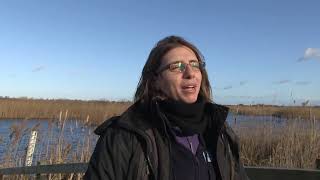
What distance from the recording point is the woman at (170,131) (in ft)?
7.45

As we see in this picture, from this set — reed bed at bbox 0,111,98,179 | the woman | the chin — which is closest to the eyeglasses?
the woman

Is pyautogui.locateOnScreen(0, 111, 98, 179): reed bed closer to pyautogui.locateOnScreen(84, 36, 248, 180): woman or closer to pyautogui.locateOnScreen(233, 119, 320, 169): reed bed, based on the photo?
pyautogui.locateOnScreen(233, 119, 320, 169): reed bed

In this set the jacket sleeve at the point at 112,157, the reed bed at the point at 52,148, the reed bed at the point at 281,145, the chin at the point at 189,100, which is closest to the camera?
the jacket sleeve at the point at 112,157

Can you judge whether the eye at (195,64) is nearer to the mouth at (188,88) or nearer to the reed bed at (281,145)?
the mouth at (188,88)

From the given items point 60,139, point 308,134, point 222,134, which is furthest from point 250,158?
point 222,134

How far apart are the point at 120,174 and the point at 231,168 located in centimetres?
67

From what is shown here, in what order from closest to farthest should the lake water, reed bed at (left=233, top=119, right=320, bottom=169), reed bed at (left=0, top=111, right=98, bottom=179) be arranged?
reed bed at (left=233, top=119, right=320, bottom=169)
reed bed at (left=0, top=111, right=98, bottom=179)
the lake water

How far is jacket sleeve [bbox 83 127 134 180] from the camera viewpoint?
2252 millimetres

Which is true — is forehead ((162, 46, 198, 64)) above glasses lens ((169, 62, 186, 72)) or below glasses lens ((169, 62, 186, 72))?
above

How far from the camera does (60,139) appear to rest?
27.1 feet

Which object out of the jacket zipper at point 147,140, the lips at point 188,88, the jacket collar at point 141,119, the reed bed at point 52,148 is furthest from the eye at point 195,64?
the reed bed at point 52,148

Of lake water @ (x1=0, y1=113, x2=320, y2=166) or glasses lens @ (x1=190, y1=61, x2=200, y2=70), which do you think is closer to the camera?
glasses lens @ (x1=190, y1=61, x2=200, y2=70)

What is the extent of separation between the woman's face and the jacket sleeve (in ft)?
1.23

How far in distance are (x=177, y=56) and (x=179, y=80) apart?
135mm
